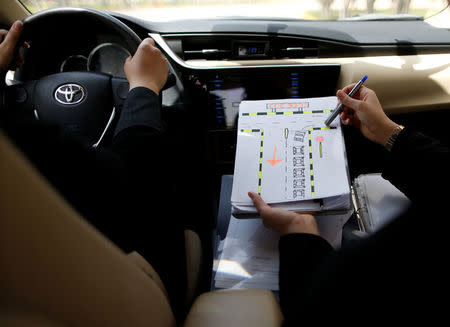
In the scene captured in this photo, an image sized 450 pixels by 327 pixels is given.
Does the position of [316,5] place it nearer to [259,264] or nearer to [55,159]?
[259,264]

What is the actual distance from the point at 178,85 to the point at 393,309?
39.0 inches

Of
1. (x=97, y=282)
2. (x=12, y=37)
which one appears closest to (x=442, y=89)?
(x=97, y=282)

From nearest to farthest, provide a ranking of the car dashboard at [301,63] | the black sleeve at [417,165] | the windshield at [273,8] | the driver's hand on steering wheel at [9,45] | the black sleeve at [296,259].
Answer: the black sleeve at [296,259], the black sleeve at [417,165], the driver's hand on steering wheel at [9,45], the car dashboard at [301,63], the windshield at [273,8]

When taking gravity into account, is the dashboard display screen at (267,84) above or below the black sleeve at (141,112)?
below

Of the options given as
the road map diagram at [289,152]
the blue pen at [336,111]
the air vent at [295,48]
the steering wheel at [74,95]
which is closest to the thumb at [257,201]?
the road map diagram at [289,152]

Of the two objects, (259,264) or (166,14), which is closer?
(259,264)

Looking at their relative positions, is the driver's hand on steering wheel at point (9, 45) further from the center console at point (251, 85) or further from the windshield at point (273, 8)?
the center console at point (251, 85)

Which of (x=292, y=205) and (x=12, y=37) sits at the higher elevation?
(x=12, y=37)

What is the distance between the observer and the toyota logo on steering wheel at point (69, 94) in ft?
3.25

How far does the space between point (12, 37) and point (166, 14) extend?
578 millimetres

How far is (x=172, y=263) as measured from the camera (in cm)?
69

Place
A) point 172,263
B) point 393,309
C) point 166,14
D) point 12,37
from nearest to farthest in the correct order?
1. point 393,309
2. point 172,263
3. point 12,37
4. point 166,14

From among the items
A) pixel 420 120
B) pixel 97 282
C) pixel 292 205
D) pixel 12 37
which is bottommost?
pixel 420 120

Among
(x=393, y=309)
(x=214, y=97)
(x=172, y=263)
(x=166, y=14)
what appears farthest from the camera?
(x=166, y=14)
